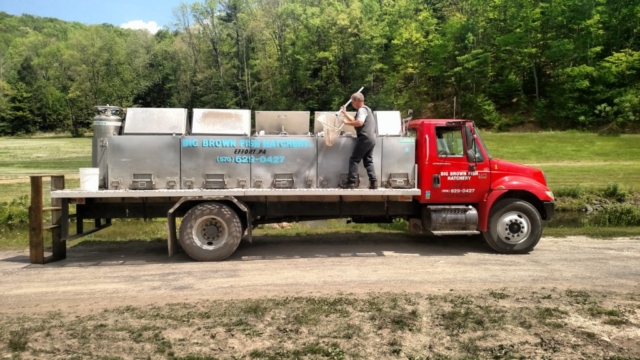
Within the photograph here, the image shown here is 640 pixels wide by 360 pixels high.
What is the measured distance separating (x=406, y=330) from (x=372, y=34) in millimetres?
61076

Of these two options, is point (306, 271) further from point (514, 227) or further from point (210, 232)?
point (514, 227)

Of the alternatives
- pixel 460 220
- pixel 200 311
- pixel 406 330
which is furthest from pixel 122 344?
pixel 460 220

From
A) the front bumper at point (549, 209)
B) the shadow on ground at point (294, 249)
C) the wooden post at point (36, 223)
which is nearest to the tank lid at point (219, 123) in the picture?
the shadow on ground at point (294, 249)

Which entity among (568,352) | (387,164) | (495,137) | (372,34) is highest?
(372,34)

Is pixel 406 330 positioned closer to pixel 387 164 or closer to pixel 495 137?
pixel 387 164

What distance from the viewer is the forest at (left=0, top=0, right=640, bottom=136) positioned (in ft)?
169

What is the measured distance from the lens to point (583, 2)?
2053 inches

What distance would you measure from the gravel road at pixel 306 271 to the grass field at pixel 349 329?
62 centimetres

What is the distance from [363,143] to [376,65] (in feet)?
177

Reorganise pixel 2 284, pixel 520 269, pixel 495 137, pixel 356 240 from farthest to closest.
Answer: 1. pixel 495 137
2. pixel 356 240
3. pixel 520 269
4. pixel 2 284

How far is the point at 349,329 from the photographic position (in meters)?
5.68

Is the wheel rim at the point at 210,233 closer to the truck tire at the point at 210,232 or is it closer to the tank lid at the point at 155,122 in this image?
the truck tire at the point at 210,232

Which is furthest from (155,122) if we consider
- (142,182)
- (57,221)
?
(57,221)

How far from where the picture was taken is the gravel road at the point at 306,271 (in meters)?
7.35
